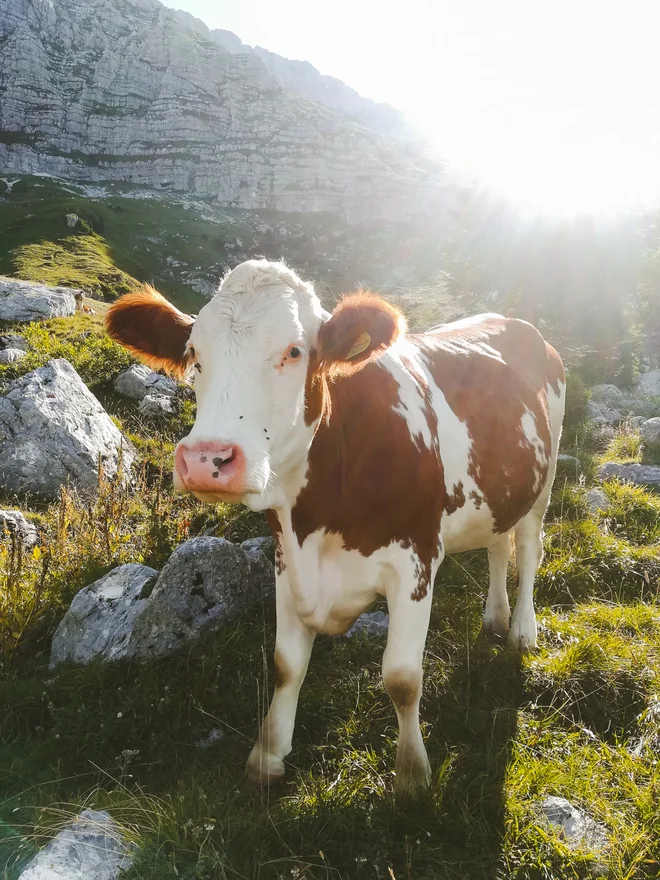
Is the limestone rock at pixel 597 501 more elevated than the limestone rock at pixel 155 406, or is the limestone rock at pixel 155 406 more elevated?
the limestone rock at pixel 597 501

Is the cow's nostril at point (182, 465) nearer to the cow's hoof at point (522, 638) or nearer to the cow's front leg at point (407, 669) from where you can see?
the cow's front leg at point (407, 669)

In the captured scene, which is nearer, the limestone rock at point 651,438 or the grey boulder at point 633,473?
the grey boulder at point 633,473

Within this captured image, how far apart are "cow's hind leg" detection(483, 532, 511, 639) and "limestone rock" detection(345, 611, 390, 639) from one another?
956mm

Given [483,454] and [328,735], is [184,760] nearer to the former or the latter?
[328,735]

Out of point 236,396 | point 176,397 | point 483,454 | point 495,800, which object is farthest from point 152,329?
point 176,397

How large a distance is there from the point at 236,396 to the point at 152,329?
3.64 ft

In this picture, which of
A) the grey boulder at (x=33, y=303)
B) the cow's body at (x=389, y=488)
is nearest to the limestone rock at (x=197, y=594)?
the cow's body at (x=389, y=488)

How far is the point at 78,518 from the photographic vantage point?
4.95 m

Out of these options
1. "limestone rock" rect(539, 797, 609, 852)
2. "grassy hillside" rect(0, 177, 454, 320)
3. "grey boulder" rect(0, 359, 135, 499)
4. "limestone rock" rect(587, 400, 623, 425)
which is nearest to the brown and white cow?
"limestone rock" rect(539, 797, 609, 852)

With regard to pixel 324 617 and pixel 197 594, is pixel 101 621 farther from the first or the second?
pixel 324 617

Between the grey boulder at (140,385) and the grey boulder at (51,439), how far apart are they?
273 cm

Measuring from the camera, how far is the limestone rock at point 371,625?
4273 millimetres

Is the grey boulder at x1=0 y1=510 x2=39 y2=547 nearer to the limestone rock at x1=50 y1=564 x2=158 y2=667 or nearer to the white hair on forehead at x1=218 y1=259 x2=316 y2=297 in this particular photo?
the limestone rock at x1=50 y1=564 x2=158 y2=667

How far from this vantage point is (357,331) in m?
Result: 2.49
